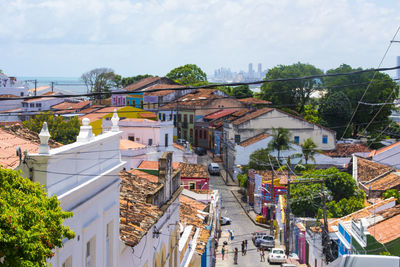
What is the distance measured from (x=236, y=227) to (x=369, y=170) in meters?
10.5

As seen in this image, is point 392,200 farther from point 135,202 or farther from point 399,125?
point 399,125

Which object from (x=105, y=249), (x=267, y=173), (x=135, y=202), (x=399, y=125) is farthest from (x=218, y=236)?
(x=399, y=125)

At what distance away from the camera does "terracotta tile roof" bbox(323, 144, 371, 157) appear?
5597 centimetres

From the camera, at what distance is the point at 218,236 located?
3797 centimetres

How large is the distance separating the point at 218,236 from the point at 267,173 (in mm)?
11730

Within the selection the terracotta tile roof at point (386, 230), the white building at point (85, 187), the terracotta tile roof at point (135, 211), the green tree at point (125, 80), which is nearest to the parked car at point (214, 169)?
the terracotta tile roof at point (386, 230)

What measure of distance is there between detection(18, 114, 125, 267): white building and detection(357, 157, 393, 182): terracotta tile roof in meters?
A: 32.8

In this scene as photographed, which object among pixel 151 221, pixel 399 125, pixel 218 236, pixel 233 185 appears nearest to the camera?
pixel 151 221

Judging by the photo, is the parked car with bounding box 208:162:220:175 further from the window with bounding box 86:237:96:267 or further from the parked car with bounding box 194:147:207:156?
the window with bounding box 86:237:96:267

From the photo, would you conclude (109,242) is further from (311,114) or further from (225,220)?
(311,114)

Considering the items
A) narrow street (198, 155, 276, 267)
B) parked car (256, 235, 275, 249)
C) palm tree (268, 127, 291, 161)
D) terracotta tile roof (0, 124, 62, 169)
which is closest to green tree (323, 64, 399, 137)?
palm tree (268, 127, 291, 161)

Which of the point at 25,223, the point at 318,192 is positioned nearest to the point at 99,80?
the point at 318,192

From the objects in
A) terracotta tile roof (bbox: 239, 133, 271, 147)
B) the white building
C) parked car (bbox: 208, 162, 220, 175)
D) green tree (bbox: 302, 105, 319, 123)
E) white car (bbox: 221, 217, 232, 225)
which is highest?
the white building

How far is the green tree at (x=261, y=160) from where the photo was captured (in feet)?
170
